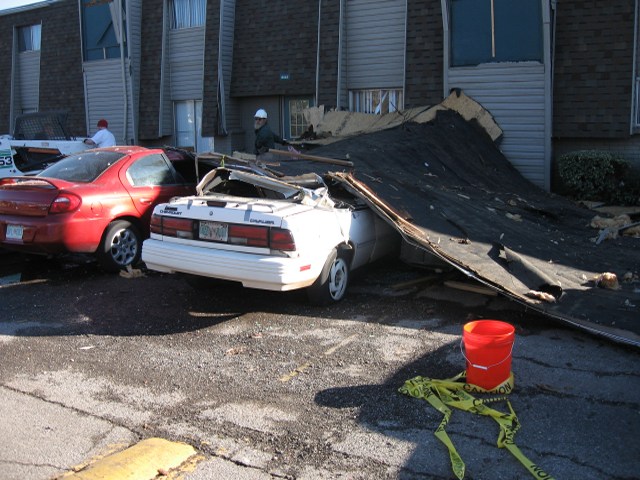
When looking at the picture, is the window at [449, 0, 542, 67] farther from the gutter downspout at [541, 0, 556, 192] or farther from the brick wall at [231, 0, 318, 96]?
the brick wall at [231, 0, 318, 96]

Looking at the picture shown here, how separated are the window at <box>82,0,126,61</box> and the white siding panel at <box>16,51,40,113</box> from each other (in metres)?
3.73

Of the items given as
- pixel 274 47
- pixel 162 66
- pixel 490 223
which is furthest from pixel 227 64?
pixel 490 223

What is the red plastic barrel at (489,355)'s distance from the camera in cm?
456

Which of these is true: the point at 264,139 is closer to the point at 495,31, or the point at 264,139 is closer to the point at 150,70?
the point at 495,31

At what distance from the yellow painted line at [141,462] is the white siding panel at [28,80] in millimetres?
22192

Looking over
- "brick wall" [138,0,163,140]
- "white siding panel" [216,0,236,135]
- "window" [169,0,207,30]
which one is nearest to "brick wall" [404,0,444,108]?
"white siding panel" [216,0,236,135]

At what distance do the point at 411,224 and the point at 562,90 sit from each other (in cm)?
776

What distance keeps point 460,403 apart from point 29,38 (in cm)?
2371

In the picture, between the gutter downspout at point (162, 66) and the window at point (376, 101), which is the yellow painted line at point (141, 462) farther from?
the gutter downspout at point (162, 66)

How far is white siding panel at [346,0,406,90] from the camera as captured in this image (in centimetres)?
1481

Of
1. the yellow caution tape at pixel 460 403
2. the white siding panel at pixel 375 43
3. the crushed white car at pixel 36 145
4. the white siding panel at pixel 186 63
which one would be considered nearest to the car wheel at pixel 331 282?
the yellow caution tape at pixel 460 403

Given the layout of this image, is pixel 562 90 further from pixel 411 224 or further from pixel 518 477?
pixel 518 477

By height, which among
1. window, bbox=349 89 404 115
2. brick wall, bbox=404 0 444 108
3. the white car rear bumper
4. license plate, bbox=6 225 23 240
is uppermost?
brick wall, bbox=404 0 444 108

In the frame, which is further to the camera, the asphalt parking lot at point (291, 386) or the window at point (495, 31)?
the window at point (495, 31)
